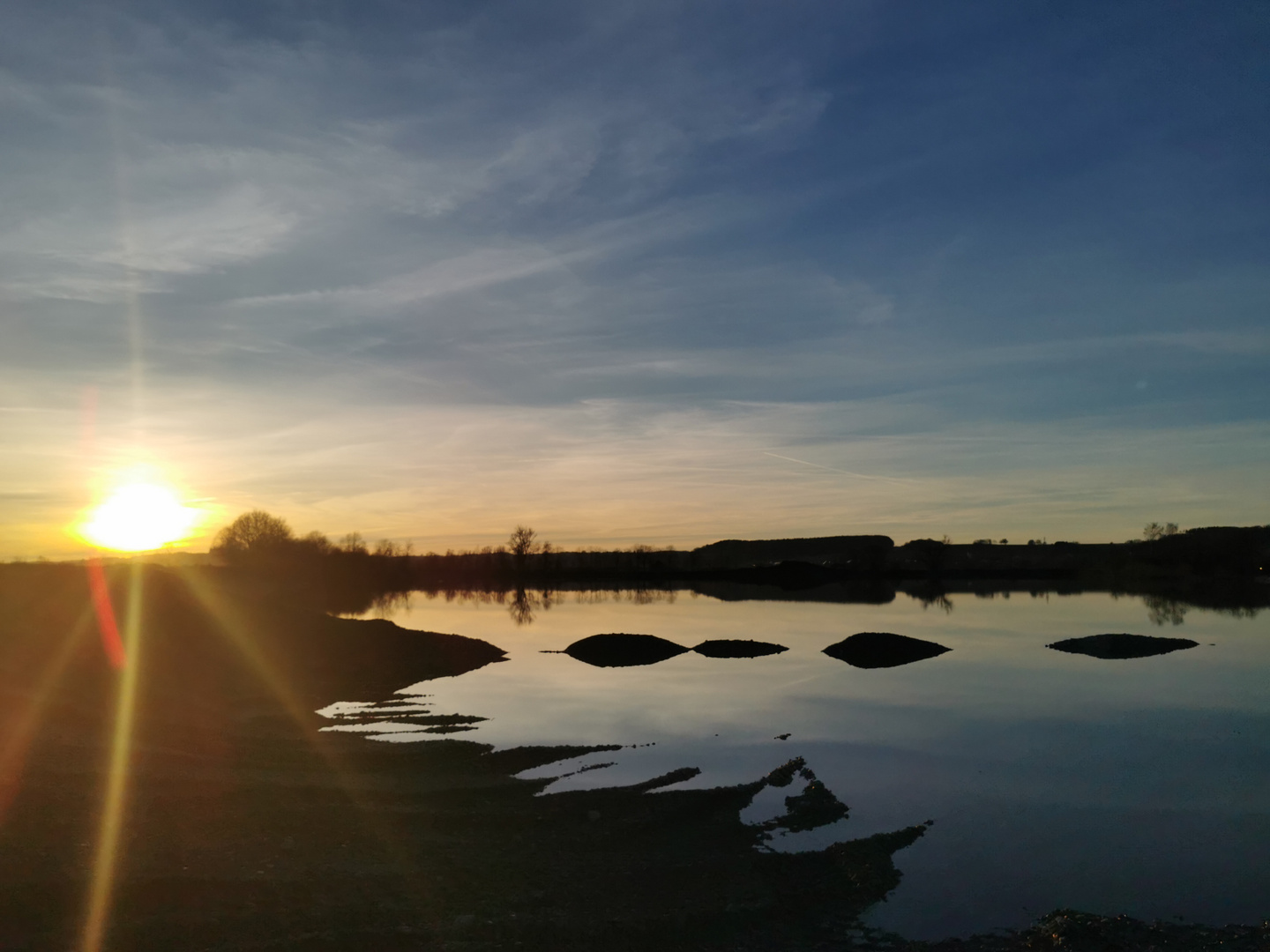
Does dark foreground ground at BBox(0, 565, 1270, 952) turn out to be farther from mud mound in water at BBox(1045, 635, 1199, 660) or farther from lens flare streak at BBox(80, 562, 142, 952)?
mud mound in water at BBox(1045, 635, 1199, 660)

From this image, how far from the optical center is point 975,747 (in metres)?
26.1

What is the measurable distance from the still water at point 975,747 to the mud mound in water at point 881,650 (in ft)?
4.00

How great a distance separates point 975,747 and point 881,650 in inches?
1007

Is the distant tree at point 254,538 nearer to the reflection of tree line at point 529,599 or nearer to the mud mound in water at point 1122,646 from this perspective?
the reflection of tree line at point 529,599

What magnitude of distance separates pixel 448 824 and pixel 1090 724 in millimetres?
24068

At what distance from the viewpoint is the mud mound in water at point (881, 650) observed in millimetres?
49781

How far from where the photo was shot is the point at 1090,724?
29766mm

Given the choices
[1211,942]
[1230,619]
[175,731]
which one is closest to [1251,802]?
[1211,942]

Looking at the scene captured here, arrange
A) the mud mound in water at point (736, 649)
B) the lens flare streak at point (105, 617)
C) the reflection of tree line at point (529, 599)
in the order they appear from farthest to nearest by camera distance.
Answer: the reflection of tree line at point (529, 599)
the mud mound in water at point (736, 649)
the lens flare streak at point (105, 617)

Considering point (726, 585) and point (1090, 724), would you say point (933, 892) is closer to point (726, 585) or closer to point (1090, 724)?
point (1090, 724)

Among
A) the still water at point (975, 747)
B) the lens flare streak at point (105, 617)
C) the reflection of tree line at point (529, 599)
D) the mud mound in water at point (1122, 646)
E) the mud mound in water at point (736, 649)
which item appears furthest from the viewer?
the reflection of tree line at point (529, 599)

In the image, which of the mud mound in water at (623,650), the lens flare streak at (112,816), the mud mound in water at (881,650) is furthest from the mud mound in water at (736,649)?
the lens flare streak at (112,816)

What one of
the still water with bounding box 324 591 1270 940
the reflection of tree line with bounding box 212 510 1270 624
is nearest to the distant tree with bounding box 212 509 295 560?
the reflection of tree line with bounding box 212 510 1270 624

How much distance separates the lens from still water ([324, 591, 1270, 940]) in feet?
47.6
